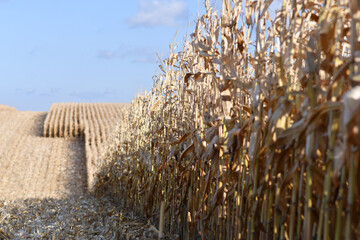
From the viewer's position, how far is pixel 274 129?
7.67 feet

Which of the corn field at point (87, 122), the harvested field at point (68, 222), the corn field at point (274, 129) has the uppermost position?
the corn field at point (87, 122)

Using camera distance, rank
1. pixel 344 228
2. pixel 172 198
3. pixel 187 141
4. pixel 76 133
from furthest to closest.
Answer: pixel 76 133, pixel 172 198, pixel 187 141, pixel 344 228

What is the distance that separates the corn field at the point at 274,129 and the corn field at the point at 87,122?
1185cm

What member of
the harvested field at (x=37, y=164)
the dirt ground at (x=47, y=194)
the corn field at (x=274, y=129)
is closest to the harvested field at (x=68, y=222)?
the dirt ground at (x=47, y=194)

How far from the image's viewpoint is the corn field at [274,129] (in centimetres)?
187

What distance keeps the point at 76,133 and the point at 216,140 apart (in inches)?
843

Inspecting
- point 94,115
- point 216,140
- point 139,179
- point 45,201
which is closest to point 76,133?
point 94,115

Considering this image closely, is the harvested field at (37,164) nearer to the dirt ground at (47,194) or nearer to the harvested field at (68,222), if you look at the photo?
the dirt ground at (47,194)

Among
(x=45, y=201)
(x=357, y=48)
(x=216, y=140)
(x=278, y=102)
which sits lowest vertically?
(x=45, y=201)

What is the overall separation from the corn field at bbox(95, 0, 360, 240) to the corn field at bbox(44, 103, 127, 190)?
11.8 metres

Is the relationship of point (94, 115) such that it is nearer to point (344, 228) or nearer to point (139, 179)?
point (139, 179)

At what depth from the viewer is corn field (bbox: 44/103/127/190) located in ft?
65.4

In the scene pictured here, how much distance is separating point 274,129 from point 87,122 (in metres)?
22.9

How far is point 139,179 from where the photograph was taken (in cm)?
655
